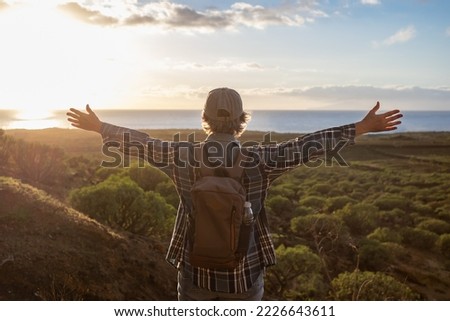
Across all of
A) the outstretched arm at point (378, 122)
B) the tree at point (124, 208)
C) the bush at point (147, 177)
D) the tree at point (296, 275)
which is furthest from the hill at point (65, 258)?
the bush at point (147, 177)

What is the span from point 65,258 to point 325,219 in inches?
415

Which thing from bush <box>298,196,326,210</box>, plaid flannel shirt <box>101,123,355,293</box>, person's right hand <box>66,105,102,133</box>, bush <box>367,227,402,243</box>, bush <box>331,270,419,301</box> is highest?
person's right hand <box>66,105,102,133</box>

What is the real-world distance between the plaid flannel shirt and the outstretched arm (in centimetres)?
9

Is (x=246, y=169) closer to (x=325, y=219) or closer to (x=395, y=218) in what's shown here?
(x=325, y=219)

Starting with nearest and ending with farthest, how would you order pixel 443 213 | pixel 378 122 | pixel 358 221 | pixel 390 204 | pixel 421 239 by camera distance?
pixel 378 122 < pixel 421 239 < pixel 358 221 < pixel 443 213 < pixel 390 204

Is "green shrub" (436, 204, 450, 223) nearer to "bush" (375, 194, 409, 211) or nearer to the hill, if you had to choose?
"bush" (375, 194, 409, 211)

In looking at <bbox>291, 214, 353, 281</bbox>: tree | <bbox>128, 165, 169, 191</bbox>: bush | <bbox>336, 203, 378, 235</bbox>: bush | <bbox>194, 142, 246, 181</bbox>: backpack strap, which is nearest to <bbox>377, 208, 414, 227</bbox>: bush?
<bbox>336, 203, 378, 235</bbox>: bush

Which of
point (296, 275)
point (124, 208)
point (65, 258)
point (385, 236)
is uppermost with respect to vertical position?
point (65, 258)

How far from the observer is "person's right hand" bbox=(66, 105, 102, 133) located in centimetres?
258

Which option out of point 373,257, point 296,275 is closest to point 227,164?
point 296,275

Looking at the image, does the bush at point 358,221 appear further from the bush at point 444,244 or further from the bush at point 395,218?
the bush at point 444,244

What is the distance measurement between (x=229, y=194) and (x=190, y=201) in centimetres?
25

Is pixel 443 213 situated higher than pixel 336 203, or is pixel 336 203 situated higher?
pixel 336 203

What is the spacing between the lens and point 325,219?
14680 millimetres
